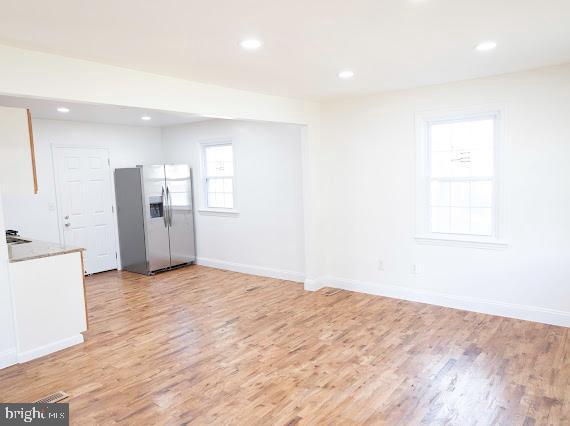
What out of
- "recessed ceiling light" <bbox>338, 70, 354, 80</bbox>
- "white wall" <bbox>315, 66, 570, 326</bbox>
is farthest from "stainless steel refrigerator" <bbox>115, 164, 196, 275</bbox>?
"recessed ceiling light" <bbox>338, 70, 354, 80</bbox>

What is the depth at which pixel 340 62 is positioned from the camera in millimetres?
3307

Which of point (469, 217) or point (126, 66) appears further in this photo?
point (469, 217)

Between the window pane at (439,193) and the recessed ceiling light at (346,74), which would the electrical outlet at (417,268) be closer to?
the window pane at (439,193)

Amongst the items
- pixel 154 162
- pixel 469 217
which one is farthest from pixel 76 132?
pixel 469 217

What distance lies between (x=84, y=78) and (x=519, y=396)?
13.0 ft

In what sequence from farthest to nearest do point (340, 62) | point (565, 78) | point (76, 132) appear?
1. point (76, 132)
2. point (565, 78)
3. point (340, 62)

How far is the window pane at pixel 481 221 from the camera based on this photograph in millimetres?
4270

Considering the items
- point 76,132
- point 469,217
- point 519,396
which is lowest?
point 519,396

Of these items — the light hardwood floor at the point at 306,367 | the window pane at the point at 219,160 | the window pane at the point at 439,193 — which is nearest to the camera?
the light hardwood floor at the point at 306,367

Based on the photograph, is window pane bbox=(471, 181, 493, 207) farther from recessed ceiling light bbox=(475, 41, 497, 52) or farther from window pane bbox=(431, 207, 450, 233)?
recessed ceiling light bbox=(475, 41, 497, 52)

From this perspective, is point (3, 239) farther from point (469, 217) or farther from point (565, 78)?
point (565, 78)

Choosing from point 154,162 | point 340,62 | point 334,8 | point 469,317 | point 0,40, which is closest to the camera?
point 334,8

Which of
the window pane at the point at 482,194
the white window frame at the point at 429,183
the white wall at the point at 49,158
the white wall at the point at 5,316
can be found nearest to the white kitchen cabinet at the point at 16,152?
the white wall at the point at 5,316

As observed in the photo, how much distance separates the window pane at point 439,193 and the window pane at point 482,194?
280 millimetres
